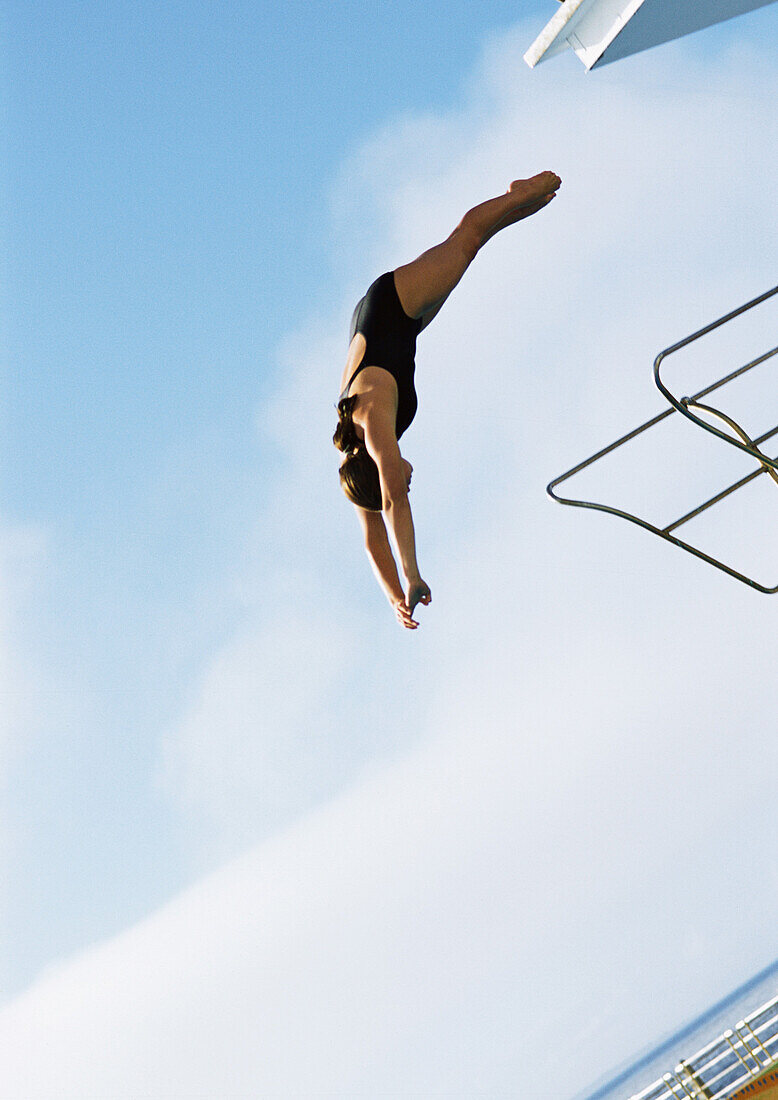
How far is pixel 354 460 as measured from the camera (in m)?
4.02

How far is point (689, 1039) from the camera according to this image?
10069cm

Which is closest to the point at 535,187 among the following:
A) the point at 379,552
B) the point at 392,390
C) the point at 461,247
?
the point at 461,247

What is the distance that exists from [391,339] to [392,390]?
0.76 feet

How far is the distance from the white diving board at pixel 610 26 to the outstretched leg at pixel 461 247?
204 cm

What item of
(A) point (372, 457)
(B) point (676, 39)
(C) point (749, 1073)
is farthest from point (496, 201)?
(C) point (749, 1073)

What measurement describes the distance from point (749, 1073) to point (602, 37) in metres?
8.23

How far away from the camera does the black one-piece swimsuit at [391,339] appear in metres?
4.09

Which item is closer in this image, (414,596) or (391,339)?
(414,596)

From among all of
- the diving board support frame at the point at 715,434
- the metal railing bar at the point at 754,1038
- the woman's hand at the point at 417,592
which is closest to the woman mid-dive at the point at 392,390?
the woman's hand at the point at 417,592

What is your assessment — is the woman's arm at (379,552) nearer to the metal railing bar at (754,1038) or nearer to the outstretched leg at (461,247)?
the outstretched leg at (461,247)

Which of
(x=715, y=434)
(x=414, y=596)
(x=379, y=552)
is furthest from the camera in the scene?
(x=379, y=552)

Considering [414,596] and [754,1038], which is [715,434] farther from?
[754,1038]

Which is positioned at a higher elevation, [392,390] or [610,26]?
[610,26]

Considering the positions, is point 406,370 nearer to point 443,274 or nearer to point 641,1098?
point 443,274
